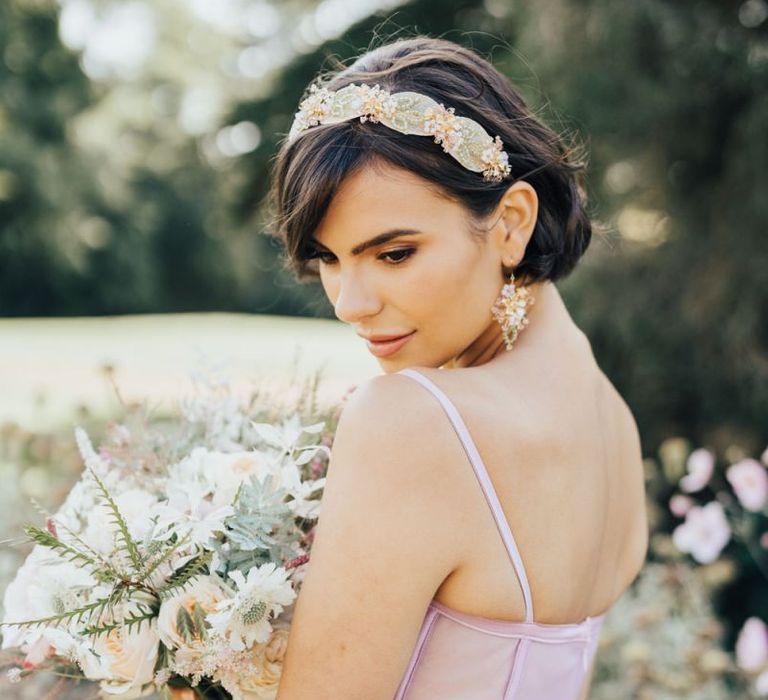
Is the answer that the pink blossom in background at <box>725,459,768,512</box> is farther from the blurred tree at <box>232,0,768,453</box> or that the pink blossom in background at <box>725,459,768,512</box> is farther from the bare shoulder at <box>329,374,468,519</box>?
the bare shoulder at <box>329,374,468,519</box>

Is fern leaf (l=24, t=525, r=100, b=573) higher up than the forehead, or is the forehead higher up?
the forehead

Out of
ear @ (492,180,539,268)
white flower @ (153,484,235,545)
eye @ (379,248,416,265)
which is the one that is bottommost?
white flower @ (153,484,235,545)

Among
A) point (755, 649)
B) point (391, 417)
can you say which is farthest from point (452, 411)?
point (755, 649)

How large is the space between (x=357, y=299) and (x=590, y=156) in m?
5.15

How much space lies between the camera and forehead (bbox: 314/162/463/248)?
1.86 metres

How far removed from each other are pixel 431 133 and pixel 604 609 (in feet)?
3.77

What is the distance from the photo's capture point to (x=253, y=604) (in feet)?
5.27

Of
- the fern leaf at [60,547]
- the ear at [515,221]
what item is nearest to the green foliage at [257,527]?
the fern leaf at [60,547]

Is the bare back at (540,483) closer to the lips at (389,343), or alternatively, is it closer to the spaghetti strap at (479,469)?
the spaghetti strap at (479,469)

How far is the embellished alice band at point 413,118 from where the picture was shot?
1.95 metres

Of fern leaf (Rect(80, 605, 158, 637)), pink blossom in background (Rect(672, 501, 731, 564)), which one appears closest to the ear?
fern leaf (Rect(80, 605, 158, 637))

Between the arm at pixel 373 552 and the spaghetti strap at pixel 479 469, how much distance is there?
0.03m

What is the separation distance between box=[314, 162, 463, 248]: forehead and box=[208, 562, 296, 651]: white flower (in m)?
0.68

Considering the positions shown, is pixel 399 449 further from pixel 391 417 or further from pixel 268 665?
pixel 268 665
